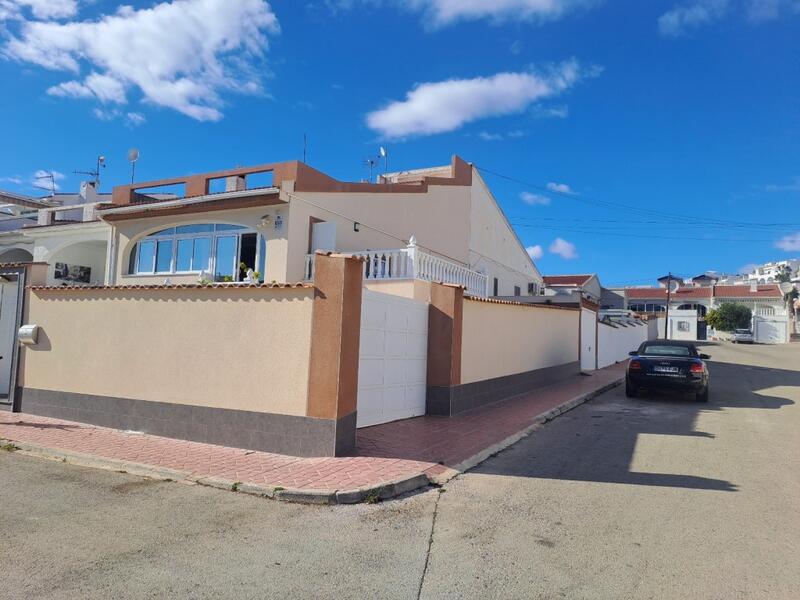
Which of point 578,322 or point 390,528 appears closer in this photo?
point 390,528

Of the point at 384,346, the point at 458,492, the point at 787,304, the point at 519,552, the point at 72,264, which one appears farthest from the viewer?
the point at 787,304

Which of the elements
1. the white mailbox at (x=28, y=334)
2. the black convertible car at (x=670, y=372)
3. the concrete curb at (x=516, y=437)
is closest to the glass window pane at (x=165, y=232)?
the white mailbox at (x=28, y=334)

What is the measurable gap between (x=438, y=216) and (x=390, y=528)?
13880 millimetres

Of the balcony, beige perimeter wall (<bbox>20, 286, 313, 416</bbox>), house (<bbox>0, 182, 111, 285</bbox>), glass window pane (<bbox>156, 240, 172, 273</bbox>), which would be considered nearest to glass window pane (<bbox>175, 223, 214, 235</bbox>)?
glass window pane (<bbox>156, 240, 172, 273</bbox>)

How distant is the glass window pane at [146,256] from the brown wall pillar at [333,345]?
11.4m

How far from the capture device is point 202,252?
15180mm

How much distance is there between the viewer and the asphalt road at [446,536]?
3541 mm

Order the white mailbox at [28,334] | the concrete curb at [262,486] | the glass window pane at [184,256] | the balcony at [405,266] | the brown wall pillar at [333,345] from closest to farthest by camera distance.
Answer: the concrete curb at [262,486] < the brown wall pillar at [333,345] < the white mailbox at [28,334] < the balcony at [405,266] < the glass window pane at [184,256]

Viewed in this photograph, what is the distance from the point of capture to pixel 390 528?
183 inches

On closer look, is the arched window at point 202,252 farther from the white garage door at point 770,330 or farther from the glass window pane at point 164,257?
the white garage door at point 770,330

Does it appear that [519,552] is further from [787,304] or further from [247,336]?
[787,304]

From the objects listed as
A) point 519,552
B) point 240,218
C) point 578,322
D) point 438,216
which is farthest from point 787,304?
point 519,552

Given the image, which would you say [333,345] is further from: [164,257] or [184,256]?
[164,257]

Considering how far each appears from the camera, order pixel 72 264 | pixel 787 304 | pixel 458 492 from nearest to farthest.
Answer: pixel 458 492, pixel 72 264, pixel 787 304
